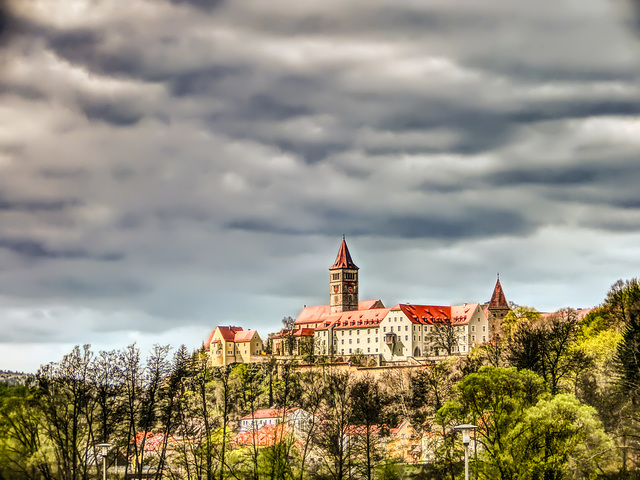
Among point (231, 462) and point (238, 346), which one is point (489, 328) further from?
point (231, 462)

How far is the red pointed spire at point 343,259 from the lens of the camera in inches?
7589

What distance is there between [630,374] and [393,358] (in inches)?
4086

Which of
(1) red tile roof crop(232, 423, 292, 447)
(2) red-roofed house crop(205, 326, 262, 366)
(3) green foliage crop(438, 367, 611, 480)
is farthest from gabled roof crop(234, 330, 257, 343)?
(3) green foliage crop(438, 367, 611, 480)

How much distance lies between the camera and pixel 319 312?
187 m

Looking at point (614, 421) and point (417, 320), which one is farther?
point (417, 320)

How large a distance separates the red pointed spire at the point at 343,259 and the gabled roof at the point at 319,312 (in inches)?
389

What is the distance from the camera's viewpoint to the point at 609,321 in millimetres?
108438

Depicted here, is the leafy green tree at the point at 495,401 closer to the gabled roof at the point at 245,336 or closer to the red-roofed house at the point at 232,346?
the red-roofed house at the point at 232,346

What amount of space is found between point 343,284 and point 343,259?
763cm

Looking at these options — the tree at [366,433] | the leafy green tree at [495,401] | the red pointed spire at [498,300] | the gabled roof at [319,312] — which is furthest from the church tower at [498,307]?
the leafy green tree at [495,401]

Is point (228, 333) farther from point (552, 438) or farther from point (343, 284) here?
point (552, 438)

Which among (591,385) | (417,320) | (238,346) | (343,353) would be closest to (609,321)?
(591,385)

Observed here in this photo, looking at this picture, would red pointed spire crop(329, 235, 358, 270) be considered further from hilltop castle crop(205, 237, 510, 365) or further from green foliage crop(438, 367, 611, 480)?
green foliage crop(438, 367, 611, 480)

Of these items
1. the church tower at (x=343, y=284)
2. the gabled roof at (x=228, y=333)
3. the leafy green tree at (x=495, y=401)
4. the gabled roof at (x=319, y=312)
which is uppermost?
the church tower at (x=343, y=284)
